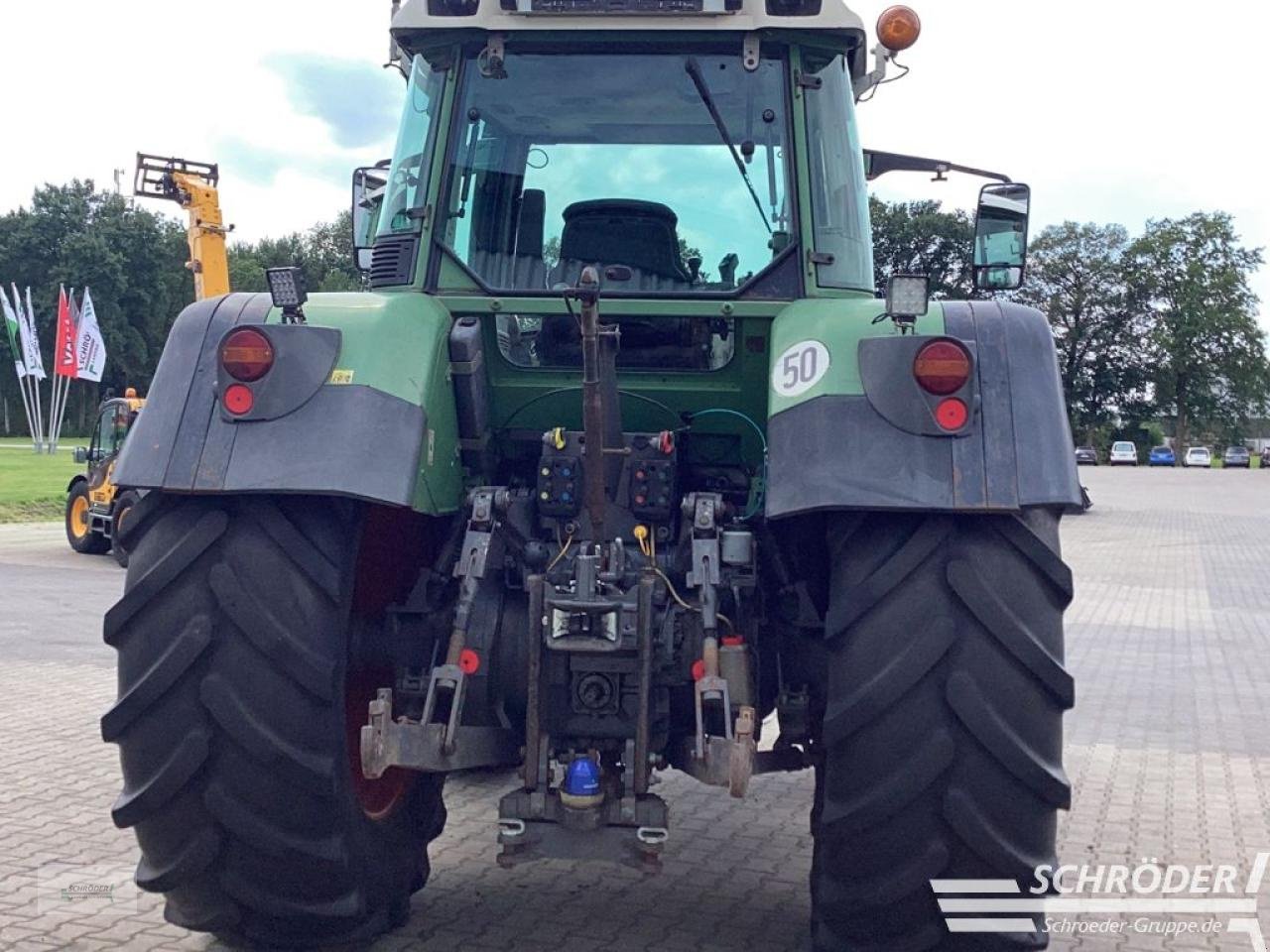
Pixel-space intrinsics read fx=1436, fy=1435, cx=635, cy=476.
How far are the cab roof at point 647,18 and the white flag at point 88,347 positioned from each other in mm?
35654

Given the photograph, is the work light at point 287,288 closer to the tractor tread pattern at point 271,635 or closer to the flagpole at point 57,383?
the tractor tread pattern at point 271,635

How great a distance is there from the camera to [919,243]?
415 inches

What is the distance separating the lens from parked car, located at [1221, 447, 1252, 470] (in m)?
79.6

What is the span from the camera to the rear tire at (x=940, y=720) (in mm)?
3574

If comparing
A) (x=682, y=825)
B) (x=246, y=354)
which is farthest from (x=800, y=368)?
(x=682, y=825)

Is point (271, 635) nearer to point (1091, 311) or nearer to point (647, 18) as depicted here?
point (647, 18)

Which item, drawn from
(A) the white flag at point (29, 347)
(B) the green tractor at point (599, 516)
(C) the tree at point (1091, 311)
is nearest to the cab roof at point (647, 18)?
(B) the green tractor at point (599, 516)

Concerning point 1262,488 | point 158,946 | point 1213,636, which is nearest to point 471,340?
point 158,946

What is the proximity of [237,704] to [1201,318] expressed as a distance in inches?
3262

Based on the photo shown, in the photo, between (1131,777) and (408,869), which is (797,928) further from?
(1131,777)

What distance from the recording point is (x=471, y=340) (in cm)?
441

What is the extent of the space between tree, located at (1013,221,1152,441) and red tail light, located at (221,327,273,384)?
78.6 m

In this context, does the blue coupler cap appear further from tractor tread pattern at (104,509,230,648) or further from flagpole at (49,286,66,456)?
flagpole at (49,286,66,456)

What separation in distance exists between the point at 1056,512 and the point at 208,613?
7.36 ft
